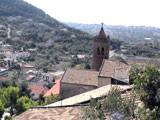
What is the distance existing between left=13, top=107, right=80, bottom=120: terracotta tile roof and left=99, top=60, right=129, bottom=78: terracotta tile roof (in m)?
8.28

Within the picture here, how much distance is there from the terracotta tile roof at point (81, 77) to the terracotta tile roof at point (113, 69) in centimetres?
147

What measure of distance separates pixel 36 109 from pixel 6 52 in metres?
71.6

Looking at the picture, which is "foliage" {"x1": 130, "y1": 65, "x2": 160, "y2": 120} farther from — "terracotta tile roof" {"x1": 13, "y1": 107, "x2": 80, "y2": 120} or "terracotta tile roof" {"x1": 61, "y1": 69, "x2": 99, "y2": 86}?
"terracotta tile roof" {"x1": 61, "y1": 69, "x2": 99, "y2": 86}

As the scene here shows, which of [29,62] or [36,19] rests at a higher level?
[36,19]

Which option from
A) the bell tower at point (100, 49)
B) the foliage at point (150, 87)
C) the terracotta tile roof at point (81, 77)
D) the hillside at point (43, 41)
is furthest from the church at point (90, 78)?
the hillside at point (43, 41)

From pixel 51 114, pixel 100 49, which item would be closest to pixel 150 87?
pixel 51 114

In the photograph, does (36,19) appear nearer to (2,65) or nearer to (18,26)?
(18,26)

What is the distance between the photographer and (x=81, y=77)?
19891 mm

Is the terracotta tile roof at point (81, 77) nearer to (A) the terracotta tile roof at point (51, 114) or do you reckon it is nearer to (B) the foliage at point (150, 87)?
(A) the terracotta tile roof at point (51, 114)

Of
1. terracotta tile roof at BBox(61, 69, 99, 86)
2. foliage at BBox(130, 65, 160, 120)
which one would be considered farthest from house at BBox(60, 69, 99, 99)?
foliage at BBox(130, 65, 160, 120)

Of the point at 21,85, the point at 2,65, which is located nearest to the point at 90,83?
the point at 21,85

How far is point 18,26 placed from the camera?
13388 cm

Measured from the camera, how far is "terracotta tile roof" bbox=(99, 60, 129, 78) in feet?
54.3

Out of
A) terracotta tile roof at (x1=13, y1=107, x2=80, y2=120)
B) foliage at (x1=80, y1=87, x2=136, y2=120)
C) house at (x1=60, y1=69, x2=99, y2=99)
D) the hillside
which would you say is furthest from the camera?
the hillside
